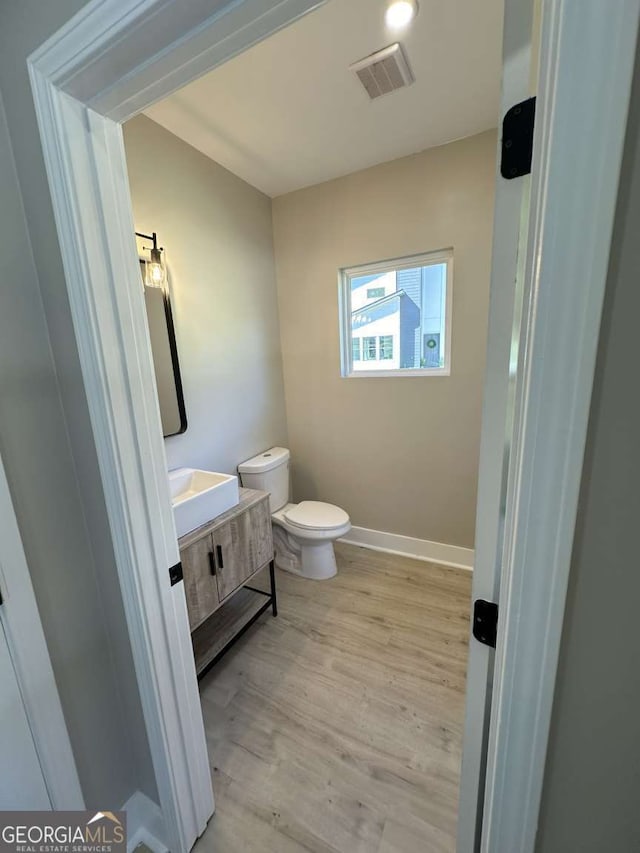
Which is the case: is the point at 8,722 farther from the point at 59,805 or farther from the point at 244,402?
the point at 244,402

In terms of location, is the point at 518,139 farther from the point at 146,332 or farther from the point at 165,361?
the point at 165,361

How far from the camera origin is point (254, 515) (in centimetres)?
178

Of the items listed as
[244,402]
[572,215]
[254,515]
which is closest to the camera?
[572,215]

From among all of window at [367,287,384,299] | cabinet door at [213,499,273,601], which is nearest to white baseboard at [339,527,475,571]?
cabinet door at [213,499,273,601]

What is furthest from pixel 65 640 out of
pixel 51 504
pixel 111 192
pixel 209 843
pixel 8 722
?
pixel 111 192

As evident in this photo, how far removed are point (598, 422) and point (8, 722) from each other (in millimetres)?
1382

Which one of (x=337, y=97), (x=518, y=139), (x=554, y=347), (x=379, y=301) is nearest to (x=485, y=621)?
(x=554, y=347)

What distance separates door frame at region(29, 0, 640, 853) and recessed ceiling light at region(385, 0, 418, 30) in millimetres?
911

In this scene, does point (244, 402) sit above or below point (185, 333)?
below

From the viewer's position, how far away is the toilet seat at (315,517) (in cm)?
216

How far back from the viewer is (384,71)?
1.38 m

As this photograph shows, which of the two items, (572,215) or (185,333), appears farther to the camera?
(185,333)

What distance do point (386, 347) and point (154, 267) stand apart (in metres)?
1.47

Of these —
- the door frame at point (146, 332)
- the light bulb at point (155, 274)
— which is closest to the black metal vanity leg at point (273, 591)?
the door frame at point (146, 332)
